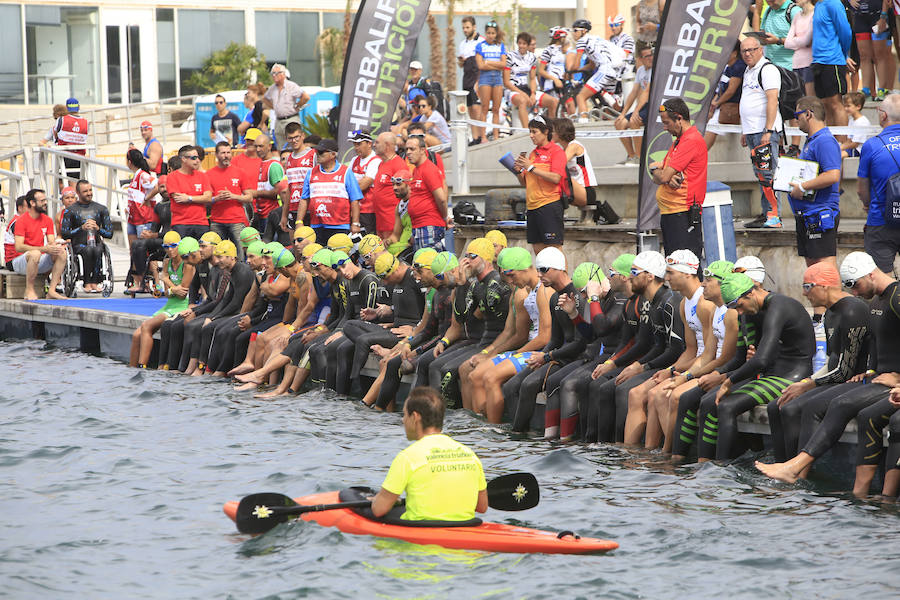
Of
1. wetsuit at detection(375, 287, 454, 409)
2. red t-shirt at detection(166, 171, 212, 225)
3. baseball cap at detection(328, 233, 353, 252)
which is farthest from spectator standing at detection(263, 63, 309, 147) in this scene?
wetsuit at detection(375, 287, 454, 409)

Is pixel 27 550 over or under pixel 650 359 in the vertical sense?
under

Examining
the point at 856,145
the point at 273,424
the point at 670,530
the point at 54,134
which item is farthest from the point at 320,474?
the point at 54,134

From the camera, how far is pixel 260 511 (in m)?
8.60

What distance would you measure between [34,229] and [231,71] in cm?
2055

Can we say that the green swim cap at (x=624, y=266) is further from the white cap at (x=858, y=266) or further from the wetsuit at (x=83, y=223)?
the wetsuit at (x=83, y=223)

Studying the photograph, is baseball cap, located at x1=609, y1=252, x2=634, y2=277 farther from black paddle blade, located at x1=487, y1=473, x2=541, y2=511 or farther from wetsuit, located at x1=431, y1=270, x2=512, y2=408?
black paddle blade, located at x1=487, y1=473, x2=541, y2=511

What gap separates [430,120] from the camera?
20.0 meters

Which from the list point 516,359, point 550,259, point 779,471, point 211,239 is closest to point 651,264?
point 550,259

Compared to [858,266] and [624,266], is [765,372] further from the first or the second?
[624,266]

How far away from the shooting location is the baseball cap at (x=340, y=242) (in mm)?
15227

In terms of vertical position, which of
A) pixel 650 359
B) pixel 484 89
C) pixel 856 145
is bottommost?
pixel 650 359

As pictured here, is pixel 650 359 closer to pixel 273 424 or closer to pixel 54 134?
pixel 273 424

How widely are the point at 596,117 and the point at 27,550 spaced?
15315 mm

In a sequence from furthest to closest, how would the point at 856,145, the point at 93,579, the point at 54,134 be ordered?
the point at 54,134 → the point at 856,145 → the point at 93,579
